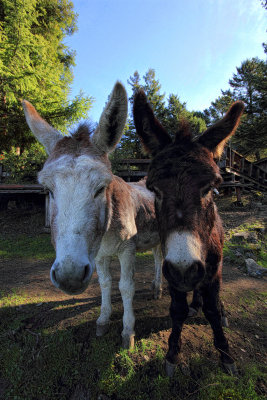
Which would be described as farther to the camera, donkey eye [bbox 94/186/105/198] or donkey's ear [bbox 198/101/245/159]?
donkey's ear [bbox 198/101/245/159]

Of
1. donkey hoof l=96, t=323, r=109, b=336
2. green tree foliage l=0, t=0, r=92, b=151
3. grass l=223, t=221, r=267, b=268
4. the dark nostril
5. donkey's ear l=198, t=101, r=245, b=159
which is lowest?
donkey hoof l=96, t=323, r=109, b=336

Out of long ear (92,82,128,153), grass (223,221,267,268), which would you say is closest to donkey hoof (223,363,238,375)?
long ear (92,82,128,153)

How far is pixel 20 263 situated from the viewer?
613 centimetres

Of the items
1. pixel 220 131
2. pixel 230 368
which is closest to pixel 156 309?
pixel 230 368

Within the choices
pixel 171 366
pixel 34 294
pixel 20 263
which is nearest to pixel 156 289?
pixel 171 366

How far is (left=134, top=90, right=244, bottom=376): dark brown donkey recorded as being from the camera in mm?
1475

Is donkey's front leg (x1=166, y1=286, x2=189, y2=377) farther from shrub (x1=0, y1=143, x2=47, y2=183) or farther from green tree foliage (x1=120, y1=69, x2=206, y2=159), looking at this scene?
green tree foliage (x1=120, y1=69, x2=206, y2=159)

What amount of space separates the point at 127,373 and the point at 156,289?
1.82m

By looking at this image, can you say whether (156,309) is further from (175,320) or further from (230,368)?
(230,368)

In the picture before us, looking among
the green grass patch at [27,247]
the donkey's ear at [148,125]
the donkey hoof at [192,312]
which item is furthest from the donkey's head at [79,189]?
the green grass patch at [27,247]

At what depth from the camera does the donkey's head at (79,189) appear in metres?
1.36

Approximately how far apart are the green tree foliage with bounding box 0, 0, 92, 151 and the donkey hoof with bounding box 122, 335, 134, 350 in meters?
11.3

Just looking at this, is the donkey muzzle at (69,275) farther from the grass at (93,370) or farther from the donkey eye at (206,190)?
the grass at (93,370)

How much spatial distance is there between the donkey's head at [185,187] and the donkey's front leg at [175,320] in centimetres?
52
